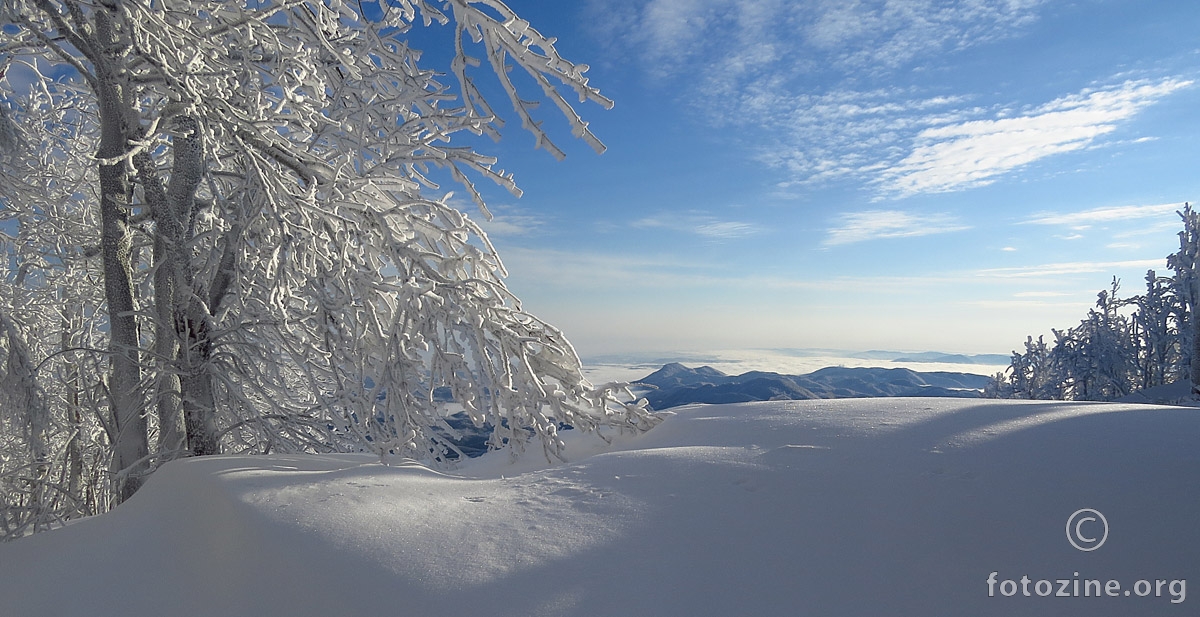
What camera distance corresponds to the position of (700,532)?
74.8 inches

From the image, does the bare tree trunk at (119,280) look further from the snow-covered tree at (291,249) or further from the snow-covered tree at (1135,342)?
the snow-covered tree at (1135,342)

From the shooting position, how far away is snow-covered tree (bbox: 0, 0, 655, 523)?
11.8 feet

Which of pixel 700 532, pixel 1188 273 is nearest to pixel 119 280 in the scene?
pixel 700 532

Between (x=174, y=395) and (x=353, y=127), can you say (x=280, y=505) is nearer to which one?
(x=353, y=127)

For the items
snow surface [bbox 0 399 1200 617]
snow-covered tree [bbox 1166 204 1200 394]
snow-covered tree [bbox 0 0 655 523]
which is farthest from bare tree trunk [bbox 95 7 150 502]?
snow-covered tree [bbox 1166 204 1200 394]

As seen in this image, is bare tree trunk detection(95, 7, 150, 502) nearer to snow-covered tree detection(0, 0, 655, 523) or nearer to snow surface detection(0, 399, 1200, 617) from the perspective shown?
snow-covered tree detection(0, 0, 655, 523)

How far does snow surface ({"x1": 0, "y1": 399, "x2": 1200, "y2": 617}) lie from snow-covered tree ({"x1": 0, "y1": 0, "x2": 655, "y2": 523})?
0.96m

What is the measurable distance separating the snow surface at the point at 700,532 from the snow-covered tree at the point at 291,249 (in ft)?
3.16

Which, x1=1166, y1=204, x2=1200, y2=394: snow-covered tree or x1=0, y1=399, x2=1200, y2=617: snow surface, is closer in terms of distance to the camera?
x1=0, y1=399, x2=1200, y2=617: snow surface

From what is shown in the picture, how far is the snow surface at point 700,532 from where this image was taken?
1.61 meters

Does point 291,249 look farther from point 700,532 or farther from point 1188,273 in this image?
point 1188,273

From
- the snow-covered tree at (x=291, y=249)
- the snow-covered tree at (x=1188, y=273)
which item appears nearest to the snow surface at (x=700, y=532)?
the snow-covered tree at (x=291, y=249)

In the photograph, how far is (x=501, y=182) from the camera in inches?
156

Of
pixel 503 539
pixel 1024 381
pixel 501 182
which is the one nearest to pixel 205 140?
pixel 501 182
